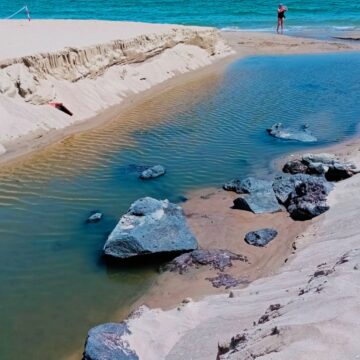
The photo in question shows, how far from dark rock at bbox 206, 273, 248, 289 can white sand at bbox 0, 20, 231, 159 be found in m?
7.38

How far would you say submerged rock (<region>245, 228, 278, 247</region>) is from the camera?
25.2 ft

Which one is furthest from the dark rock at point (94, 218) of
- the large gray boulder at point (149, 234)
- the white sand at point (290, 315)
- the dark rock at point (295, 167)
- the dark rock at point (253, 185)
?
the dark rock at point (295, 167)

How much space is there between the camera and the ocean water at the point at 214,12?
1394 inches

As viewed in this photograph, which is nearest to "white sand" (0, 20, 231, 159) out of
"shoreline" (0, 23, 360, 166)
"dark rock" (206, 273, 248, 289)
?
"shoreline" (0, 23, 360, 166)

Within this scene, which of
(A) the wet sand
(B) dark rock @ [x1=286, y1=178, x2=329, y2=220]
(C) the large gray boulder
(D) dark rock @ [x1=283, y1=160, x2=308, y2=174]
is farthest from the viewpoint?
(D) dark rock @ [x1=283, y1=160, x2=308, y2=174]

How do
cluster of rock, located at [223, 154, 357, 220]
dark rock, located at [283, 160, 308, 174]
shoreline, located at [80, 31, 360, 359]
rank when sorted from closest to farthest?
shoreline, located at [80, 31, 360, 359] → cluster of rock, located at [223, 154, 357, 220] → dark rock, located at [283, 160, 308, 174]

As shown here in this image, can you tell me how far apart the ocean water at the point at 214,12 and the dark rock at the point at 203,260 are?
28.4m

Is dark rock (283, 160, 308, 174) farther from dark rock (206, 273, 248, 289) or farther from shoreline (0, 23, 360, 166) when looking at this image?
shoreline (0, 23, 360, 166)

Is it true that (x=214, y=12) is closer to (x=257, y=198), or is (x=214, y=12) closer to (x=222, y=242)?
(x=257, y=198)

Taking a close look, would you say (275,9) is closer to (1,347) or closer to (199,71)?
(199,71)

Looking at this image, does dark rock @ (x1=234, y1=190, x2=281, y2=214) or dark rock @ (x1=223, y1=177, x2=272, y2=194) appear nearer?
dark rock @ (x1=234, y1=190, x2=281, y2=214)

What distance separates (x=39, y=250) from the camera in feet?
25.5

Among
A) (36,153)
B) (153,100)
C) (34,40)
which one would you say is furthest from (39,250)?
(34,40)

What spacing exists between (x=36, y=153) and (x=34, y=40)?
6.95 metres
